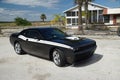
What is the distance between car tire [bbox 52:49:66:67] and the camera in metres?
5.95

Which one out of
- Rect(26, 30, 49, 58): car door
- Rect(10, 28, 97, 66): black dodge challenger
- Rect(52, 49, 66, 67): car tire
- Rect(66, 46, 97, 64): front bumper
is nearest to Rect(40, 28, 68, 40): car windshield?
Rect(10, 28, 97, 66): black dodge challenger

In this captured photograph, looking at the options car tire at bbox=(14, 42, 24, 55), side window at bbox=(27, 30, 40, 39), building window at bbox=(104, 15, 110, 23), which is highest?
building window at bbox=(104, 15, 110, 23)

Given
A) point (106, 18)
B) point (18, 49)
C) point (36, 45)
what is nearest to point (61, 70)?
point (36, 45)

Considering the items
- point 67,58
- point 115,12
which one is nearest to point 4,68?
point 67,58

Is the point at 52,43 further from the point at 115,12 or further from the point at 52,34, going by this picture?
the point at 115,12

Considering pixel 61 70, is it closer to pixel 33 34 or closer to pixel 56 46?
pixel 56 46

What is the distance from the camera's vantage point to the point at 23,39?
313 inches

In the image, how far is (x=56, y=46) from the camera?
20.1 ft

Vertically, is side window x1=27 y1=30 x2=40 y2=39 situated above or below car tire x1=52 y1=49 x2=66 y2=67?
above

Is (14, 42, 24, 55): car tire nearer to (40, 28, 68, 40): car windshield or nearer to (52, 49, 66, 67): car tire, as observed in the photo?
(40, 28, 68, 40): car windshield

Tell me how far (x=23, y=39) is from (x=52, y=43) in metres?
2.22

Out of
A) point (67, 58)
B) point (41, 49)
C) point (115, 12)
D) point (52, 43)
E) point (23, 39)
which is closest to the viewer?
point (67, 58)

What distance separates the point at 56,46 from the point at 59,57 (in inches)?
16.9

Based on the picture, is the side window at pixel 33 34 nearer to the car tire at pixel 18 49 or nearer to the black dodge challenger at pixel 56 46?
the black dodge challenger at pixel 56 46
